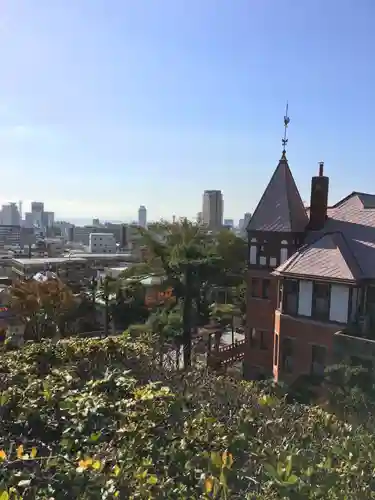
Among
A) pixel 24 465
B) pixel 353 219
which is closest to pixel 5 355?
pixel 24 465

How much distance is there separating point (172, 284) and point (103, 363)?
46.0 feet

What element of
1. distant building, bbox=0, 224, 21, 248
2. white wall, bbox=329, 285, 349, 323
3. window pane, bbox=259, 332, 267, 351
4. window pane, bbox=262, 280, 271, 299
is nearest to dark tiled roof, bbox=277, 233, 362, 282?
white wall, bbox=329, 285, 349, 323

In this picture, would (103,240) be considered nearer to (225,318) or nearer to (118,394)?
(225,318)

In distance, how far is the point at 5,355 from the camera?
24.7ft

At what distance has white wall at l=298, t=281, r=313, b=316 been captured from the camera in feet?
54.1

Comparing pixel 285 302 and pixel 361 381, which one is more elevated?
pixel 285 302

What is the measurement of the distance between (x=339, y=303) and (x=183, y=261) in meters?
6.90

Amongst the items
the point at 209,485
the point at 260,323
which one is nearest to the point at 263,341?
the point at 260,323

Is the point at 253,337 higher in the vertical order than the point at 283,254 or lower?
lower

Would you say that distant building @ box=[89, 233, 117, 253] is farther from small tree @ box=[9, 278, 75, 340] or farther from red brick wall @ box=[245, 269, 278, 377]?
red brick wall @ box=[245, 269, 278, 377]

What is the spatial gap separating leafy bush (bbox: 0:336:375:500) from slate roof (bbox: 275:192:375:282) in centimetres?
1055

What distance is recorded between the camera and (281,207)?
18.7 metres

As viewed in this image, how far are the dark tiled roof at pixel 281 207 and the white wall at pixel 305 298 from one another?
2547 millimetres

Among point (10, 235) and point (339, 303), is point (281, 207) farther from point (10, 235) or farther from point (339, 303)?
point (10, 235)
